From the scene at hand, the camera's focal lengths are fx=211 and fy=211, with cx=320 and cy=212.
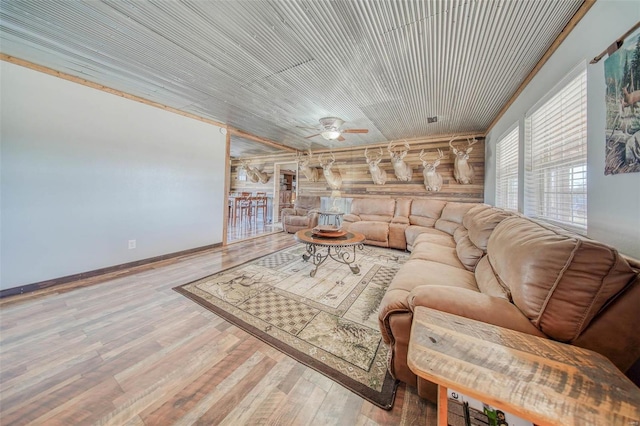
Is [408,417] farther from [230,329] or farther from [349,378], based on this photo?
[230,329]

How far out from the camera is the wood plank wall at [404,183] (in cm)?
452

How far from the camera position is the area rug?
4.71 feet

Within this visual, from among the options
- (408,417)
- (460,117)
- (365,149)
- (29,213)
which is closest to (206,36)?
(29,213)

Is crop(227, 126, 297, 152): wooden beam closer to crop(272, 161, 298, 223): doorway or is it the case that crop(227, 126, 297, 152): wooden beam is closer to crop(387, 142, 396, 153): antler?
crop(272, 161, 298, 223): doorway

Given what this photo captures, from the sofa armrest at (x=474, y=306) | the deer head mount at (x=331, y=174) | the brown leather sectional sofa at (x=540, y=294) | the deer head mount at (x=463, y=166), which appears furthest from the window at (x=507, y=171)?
the deer head mount at (x=331, y=174)

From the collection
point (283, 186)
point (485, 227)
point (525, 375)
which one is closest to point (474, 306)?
point (525, 375)

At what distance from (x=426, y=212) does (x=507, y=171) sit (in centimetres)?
163

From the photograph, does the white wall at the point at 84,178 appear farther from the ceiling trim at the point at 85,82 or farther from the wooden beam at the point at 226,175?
the wooden beam at the point at 226,175

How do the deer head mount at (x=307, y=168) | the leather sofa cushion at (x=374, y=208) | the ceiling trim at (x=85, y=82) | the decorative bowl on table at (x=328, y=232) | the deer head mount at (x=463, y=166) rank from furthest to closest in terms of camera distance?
the deer head mount at (x=307, y=168)
the leather sofa cushion at (x=374, y=208)
the deer head mount at (x=463, y=166)
the decorative bowl on table at (x=328, y=232)
the ceiling trim at (x=85, y=82)

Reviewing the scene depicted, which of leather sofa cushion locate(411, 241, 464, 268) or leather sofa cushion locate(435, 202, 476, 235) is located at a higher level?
leather sofa cushion locate(435, 202, 476, 235)

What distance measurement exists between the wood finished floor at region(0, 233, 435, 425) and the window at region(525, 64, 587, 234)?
1.92 m

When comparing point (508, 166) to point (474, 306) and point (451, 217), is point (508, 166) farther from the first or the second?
point (474, 306)

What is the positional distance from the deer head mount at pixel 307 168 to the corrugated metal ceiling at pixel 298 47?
→ 2.78 meters

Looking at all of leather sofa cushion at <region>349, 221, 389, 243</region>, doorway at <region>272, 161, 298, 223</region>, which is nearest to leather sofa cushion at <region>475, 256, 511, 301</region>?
leather sofa cushion at <region>349, 221, 389, 243</region>
